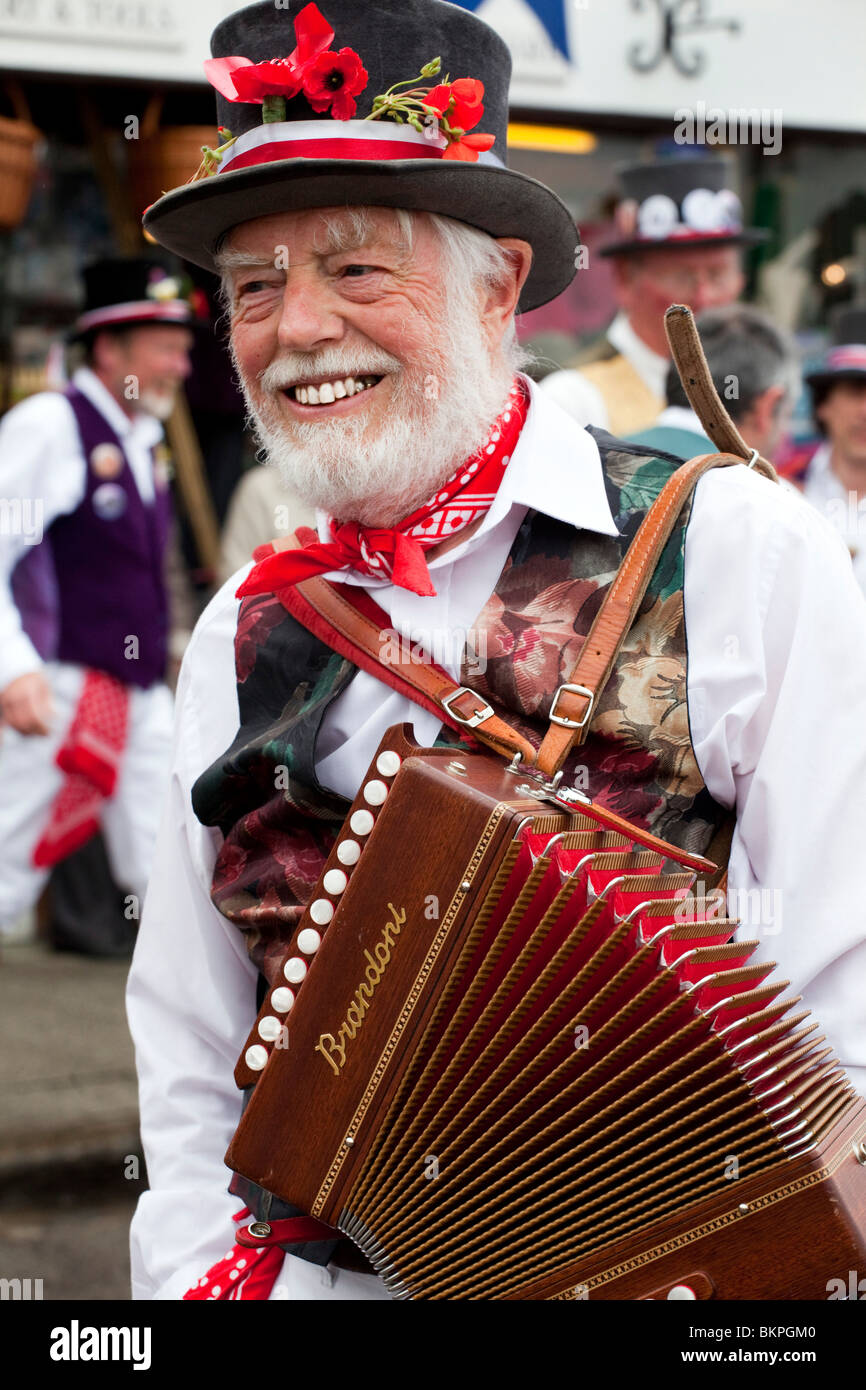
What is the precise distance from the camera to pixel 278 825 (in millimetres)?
2061

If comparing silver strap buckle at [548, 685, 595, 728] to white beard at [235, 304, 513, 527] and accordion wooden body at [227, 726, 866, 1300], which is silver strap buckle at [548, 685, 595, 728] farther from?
white beard at [235, 304, 513, 527]

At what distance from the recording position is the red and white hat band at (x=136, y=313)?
228 inches

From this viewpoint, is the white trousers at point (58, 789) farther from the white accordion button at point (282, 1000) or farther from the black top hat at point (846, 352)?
the white accordion button at point (282, 1000)

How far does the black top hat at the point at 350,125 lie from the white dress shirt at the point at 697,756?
32 cm

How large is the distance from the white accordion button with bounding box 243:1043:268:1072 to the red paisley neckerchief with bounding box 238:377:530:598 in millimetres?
579

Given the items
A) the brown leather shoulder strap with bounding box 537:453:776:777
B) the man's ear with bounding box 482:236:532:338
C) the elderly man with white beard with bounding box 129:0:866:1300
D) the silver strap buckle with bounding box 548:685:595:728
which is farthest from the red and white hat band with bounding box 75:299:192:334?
the silver strap buckle with bounding box 548:685:595:728

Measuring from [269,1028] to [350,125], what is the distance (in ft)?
3.57

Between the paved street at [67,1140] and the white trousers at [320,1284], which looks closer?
the white trousers at [320,1284]

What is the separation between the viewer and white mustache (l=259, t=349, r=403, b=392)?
6.59 ft

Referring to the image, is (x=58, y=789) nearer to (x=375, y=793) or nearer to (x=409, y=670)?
(x=409, y=670)

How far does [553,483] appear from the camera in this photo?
6.67 ft

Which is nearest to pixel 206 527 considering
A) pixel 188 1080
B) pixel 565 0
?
A: pixel 565 0

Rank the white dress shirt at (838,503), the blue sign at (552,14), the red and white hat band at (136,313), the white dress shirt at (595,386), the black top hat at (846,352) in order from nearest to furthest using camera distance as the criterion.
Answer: the white dress shirt at (838,503)
the white dress shirt at (595,386)
the red and white hat band at (136,313)
the black top hat at (846,352)
the blue sign at (552,14)

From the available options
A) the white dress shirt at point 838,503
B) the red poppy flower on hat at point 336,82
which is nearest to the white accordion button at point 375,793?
the red poppy flower on hat at point 336,82
